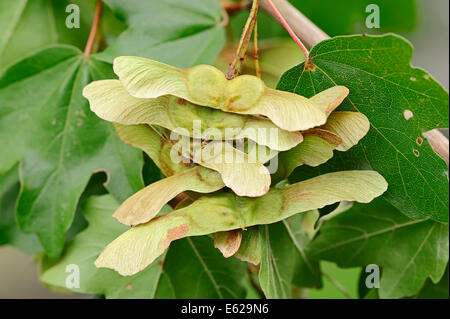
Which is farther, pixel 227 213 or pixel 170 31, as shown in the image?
pixel 170 31

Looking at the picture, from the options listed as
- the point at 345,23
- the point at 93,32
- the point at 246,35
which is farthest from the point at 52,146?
the point at 345,23

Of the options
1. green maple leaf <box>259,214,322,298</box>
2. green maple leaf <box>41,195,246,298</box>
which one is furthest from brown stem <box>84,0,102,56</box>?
green maple leaf <box>259,214,322,298</box>

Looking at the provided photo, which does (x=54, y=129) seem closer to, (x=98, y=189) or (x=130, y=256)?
(x=98, y=189)

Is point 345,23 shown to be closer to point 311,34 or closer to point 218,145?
point 311,34

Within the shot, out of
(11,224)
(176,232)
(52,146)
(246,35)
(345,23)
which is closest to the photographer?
(176,232)

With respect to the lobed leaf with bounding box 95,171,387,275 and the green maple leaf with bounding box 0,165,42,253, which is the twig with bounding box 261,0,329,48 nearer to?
the lobed leaf with bounding box 95,171,387,275

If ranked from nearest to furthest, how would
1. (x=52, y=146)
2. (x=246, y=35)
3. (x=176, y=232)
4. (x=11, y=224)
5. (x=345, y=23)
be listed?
(x=176, y=232) < (x=246, y=35) < (x=52, y=146) < (x=11, y=224) < (x=345, y=23)
